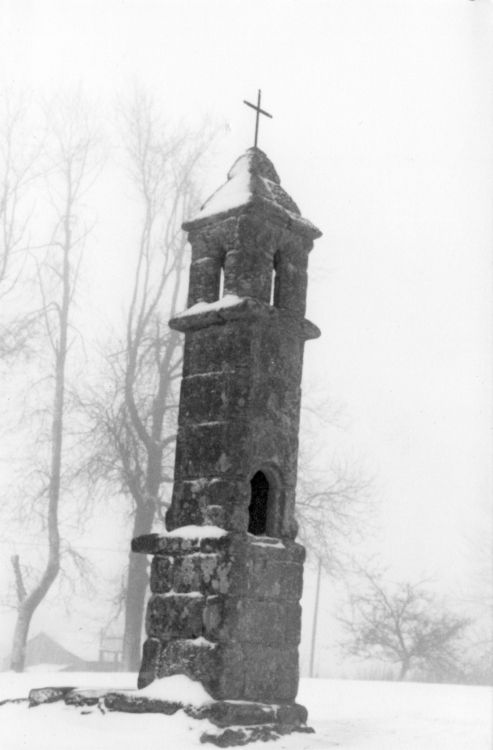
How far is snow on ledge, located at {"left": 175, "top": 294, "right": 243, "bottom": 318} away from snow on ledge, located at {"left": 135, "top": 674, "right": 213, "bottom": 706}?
3.43 m

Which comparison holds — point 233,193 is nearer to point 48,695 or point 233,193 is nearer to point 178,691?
point 178,691

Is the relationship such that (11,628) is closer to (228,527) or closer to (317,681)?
(317,681)

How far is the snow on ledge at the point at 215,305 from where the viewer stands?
9.68 m

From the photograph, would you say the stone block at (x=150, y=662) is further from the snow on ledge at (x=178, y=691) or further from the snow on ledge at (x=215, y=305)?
the snow on ledge at (x=215, y=305)

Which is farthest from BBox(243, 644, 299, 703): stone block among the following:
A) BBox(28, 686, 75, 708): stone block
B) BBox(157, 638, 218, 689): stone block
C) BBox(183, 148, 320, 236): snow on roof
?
BBox(183, 148, 320, 236): snow on roof

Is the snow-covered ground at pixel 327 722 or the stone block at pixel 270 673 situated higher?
the stone block at pixel 270 673

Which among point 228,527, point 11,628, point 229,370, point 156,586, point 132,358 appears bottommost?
point 11,628

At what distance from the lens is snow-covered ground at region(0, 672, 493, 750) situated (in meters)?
8.22

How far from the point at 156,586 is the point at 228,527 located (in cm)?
94

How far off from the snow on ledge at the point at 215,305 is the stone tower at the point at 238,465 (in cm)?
2

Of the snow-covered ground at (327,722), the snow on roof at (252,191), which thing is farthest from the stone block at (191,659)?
the snow on roof at (252,191)

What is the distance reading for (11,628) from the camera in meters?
41.5

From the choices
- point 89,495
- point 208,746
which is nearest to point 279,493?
point 208,746

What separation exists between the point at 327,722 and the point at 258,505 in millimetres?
2676
